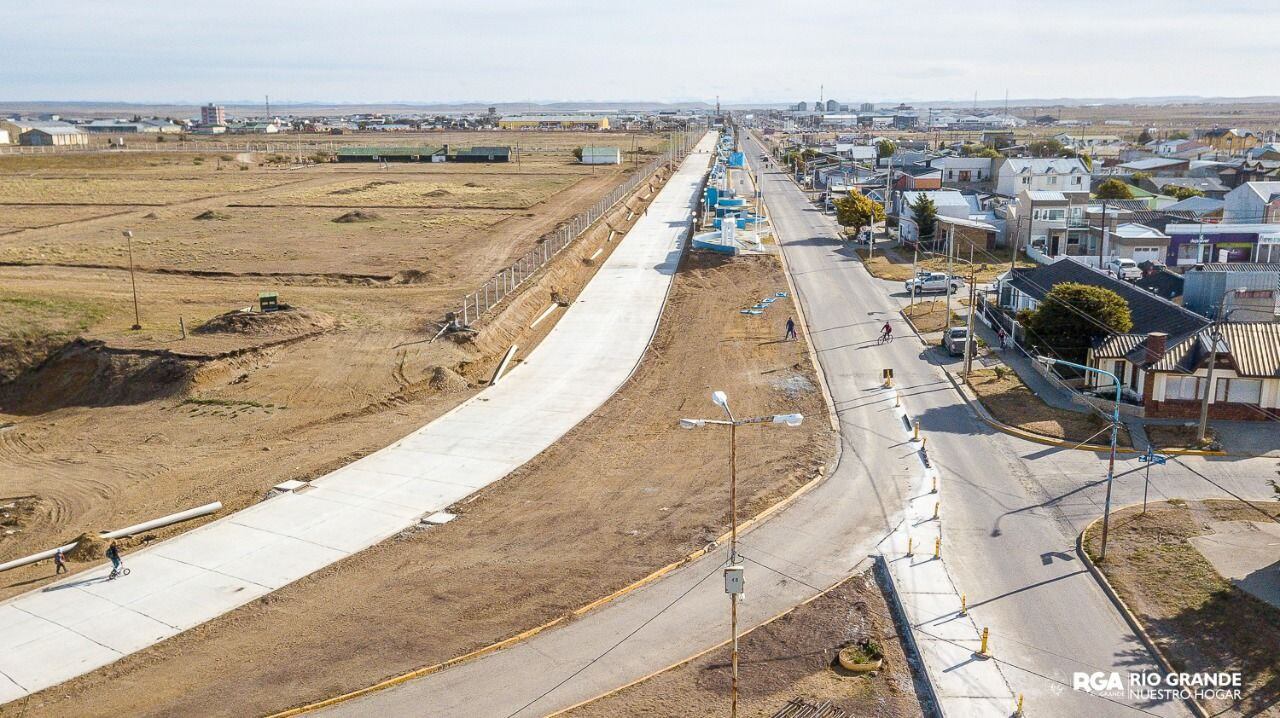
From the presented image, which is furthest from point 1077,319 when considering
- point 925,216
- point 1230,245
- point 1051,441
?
point 925,216

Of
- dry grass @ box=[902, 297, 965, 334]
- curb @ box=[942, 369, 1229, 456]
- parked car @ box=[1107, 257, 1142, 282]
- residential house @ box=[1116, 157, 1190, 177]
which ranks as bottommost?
curb @ box=[942, 369, 1229, 456]

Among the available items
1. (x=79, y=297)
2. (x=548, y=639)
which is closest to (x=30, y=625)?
(x=548, y=639)

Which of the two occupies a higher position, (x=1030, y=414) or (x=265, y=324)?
(x=265, y=324)

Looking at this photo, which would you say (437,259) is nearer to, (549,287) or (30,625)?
(549,287)

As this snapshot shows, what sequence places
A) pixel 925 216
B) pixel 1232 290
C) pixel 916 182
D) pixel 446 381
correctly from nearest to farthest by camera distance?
pixel 446 381, pixel 1232 290, pixel 925 216, pixel 916 182

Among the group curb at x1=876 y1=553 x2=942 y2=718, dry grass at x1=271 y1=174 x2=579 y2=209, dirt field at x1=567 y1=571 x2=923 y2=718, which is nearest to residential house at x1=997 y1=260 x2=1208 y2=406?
curb at x1=876 y1=553 x2=942 y2=718

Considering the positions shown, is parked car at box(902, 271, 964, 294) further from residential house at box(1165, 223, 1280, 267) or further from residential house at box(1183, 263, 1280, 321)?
residential house at box(1165, 223, 1280, 267)

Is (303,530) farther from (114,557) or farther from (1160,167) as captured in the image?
(1160,167)
